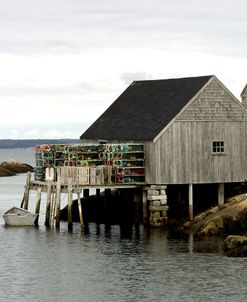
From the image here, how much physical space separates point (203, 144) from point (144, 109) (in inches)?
200

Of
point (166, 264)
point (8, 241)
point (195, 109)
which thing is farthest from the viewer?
point (195, 109)

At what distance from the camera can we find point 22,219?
65.2 m

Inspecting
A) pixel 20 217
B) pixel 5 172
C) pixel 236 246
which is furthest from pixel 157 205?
pixel 5 172

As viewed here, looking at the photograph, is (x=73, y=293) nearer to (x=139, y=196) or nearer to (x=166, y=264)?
(x=166, y=264)

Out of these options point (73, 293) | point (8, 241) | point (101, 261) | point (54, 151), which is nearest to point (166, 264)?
point (101, 261)

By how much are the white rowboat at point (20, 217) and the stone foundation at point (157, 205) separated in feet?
24.0

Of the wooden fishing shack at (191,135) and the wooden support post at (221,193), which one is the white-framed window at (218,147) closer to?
the wooden fishing shack at (191,135)

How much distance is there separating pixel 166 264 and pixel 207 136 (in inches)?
622

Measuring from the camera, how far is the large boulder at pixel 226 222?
187 ft

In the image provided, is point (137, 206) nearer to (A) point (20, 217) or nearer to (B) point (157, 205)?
(B) point (157, 205)

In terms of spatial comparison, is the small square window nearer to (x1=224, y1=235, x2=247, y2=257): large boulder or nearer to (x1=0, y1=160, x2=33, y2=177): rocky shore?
(x1=224, y1=235, x2=247, y2=257): large boulder

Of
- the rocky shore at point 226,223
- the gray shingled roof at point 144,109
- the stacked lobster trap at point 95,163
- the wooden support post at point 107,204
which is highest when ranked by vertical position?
the gray shingled roof at point 144,109

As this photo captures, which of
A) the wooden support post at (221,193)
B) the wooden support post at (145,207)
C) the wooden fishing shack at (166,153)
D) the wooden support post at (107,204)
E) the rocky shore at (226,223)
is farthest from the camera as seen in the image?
the wooden support post at (107,204)

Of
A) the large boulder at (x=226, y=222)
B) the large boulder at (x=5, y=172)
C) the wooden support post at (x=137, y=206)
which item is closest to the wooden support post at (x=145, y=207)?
the wooden support post at (x=137, y=206)
